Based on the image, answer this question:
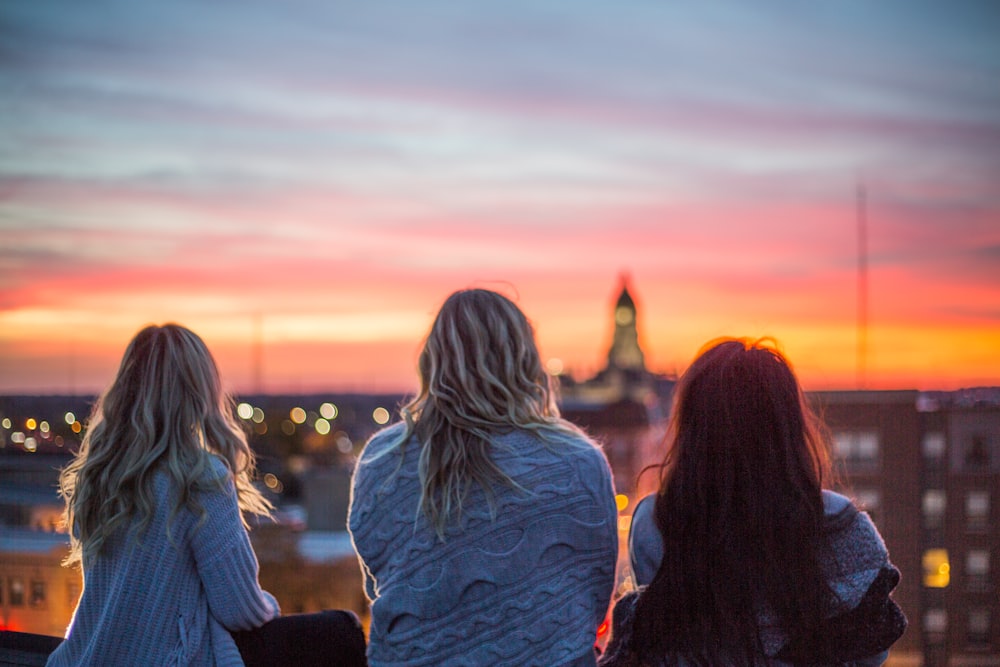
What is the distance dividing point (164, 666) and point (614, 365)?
8814 centimetres

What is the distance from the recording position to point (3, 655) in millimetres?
2969

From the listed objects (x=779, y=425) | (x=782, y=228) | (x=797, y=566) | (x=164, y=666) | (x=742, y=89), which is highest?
(x=742, y=89)

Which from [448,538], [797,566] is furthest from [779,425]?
[448,538]

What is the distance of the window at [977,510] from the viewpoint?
426 cm

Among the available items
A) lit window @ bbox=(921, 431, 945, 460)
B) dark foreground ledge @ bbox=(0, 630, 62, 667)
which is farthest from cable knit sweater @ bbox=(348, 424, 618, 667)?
lit window @ bbox=(921, 431, 945, 460)

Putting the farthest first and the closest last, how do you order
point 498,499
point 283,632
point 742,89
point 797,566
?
1. point 742,89
2. point 283,632
3. point 498,499
4. point 797,566

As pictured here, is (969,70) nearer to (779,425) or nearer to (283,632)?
(779,425)

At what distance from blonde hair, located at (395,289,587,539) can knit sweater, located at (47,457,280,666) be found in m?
0.49

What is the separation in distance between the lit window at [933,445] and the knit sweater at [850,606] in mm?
2905

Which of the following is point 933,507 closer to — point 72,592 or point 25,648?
point 72,592

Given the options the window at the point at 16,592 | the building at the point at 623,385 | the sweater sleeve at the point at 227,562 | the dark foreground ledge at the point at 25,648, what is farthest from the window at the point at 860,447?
the building at the point at 623,385

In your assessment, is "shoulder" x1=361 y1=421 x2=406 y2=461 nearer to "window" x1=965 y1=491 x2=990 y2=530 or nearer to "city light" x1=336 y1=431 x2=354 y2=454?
"window" x1=965 y1=491 x2=990 y2=530

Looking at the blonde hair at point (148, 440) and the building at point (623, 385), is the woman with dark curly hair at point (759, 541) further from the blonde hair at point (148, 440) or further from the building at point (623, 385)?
the building at point (623, 385)

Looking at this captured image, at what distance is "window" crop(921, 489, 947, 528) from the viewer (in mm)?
4297
